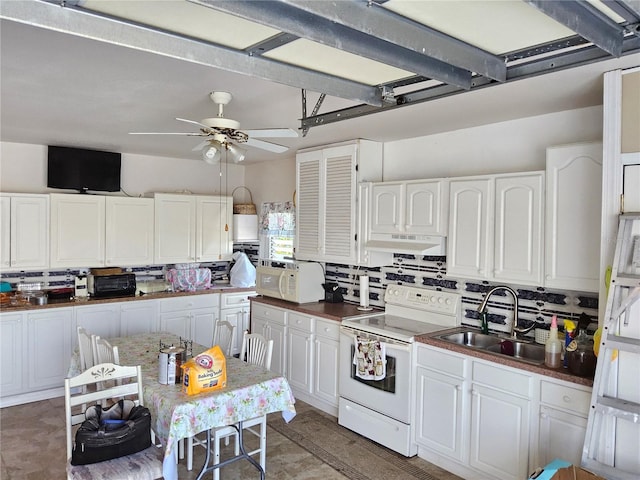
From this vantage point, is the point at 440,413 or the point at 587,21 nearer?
the point at 587,21

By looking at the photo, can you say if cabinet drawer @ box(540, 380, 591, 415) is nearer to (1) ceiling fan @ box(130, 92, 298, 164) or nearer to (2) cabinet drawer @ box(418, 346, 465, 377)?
(2) cabinet drawer @ box(418, 346, 465, 377)

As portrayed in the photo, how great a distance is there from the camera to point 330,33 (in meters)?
1.30

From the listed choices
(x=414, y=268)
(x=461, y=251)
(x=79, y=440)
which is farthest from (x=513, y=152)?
(x=79, y=440)

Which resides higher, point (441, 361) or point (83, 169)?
point (83, 169)

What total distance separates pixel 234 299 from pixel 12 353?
229 centimetres

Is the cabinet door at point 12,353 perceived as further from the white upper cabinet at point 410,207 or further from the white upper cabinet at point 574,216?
the white upper cabinet at point 574,216

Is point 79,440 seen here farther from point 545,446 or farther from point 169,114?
point 545,446

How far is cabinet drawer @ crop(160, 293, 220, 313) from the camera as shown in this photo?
532 centimetres

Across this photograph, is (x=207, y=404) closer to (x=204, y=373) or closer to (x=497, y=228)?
(x=204, y=373)

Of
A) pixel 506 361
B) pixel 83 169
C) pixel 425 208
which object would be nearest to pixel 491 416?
pixel 506 361

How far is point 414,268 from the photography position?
4.22m

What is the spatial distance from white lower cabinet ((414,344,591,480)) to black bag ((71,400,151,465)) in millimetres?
1875

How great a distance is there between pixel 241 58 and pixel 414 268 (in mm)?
3054

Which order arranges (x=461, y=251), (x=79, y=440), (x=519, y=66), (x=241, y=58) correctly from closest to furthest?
(x=241, y=58) < (x=519, y=66) < (x=79, y=440) < (x=461, y=251)
